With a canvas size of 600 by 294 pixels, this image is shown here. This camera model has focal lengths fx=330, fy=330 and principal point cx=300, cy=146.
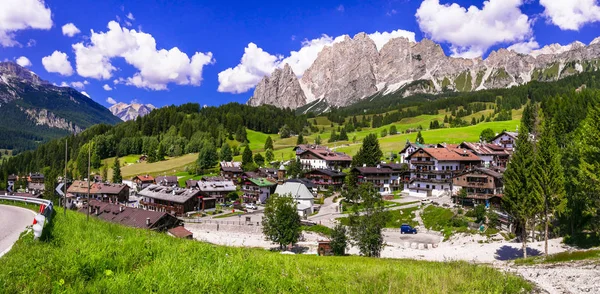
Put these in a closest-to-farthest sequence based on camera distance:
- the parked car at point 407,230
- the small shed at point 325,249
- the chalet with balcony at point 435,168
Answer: the small shed at point 325,249, the parked car at point 407,230, the chalet with balcony at point 435,168

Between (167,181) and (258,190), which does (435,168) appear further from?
(167,181)

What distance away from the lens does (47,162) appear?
16362 cm

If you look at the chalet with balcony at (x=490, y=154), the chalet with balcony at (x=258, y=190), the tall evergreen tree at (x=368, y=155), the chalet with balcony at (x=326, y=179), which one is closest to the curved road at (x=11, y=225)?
A: the chalet with balcony at (x=258, y=190)

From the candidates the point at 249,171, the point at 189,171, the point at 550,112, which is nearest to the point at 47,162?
the point at 189,171

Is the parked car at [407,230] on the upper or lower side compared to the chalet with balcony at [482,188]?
lower

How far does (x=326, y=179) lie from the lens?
308 feet

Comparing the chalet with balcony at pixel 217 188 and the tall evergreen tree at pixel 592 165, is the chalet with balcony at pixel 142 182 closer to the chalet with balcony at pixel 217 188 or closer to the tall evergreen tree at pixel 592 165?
the chalet with balcony at pixel 217 188

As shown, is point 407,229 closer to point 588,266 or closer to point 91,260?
point 588,266

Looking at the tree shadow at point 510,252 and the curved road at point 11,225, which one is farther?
the tree shadow at point 510,252

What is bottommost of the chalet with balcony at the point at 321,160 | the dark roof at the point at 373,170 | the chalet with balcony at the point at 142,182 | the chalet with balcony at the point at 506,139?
the chalet with balcony at the point at 142,182

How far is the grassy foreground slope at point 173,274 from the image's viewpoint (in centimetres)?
707

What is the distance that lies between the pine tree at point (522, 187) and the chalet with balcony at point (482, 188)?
28.2 m

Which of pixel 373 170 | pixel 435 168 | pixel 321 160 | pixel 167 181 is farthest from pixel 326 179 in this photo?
pixel 167 181

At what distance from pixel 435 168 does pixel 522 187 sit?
163 feet
